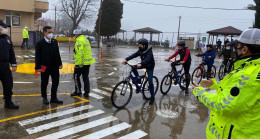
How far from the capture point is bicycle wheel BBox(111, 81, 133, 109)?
5.76m

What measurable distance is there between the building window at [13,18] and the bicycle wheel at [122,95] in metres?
22.0

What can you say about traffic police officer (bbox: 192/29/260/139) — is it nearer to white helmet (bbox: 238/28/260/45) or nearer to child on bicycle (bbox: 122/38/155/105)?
white helmet (bbox: 238/28/260/45)

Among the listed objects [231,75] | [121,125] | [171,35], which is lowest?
[121,125]

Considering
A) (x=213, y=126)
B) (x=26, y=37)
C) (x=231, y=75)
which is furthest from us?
(x=26, y=37)

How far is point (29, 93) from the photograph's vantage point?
6812 millimetres

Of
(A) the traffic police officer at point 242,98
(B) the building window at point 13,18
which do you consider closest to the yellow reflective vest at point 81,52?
(A) the traffic police officer at point 242,98

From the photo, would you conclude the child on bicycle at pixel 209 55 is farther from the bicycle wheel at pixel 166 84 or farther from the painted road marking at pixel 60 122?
the painted road marking at pixel 60 122

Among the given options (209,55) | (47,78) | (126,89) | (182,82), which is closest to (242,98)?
(126,89)

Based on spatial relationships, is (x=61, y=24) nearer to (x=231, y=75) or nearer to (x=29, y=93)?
(x=29, y=93)

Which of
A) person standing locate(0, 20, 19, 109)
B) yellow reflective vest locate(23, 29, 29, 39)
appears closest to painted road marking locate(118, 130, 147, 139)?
person standing locate(0, 20, 19, 109)

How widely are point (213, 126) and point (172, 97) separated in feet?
17.3

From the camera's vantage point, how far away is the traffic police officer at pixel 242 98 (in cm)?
172

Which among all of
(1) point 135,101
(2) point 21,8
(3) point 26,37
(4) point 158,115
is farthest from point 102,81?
(2) point 21,8

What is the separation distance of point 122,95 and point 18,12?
2253 centimetres
